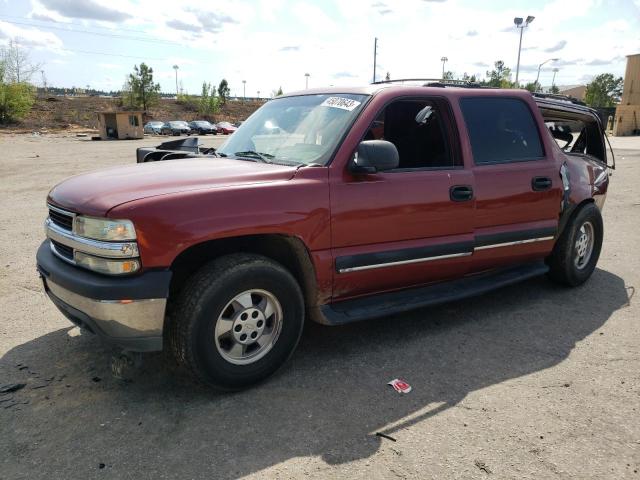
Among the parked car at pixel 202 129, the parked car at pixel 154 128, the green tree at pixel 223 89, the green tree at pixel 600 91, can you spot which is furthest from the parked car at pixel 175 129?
the green tree at pixel 600 91

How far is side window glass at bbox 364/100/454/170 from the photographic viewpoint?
153 inches

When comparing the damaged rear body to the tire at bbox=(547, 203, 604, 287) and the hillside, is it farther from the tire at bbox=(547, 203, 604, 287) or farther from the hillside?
the hillside

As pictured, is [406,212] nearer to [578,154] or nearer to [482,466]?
[482,466]

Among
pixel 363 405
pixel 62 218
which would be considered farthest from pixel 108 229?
pixel 363 405

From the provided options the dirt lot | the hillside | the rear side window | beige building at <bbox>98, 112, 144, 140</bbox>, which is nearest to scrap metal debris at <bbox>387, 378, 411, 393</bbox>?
the dirt lot

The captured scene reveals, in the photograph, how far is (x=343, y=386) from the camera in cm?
324

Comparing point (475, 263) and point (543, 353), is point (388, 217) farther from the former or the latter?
point (543, 353)

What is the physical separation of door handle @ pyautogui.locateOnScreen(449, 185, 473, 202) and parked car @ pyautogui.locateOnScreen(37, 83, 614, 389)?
0.04 feet

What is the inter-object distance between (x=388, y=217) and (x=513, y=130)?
1.69 m

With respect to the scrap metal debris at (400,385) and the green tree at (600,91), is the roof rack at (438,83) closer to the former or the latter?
the scrap metal debris at (400,385)

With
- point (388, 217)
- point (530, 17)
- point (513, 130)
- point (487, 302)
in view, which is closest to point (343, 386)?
point (388, 217)

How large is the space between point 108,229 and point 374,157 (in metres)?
1.61

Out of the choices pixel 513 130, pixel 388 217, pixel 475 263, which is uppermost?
pixel 513 130

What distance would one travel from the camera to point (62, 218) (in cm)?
311
